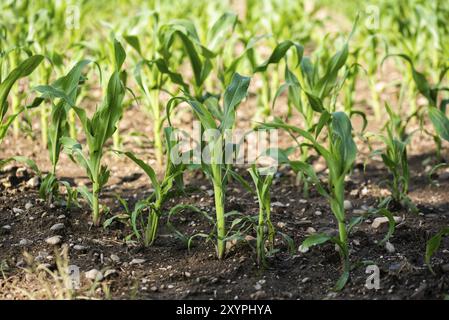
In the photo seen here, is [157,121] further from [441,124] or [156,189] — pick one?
[441,124]

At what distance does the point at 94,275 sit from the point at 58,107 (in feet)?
2.89

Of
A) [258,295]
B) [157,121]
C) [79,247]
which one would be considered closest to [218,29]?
[157,121]

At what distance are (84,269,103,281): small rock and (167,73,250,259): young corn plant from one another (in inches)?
21.7

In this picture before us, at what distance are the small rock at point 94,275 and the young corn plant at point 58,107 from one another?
590 millimetres

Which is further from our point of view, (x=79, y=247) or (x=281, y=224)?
(x=281, y=224)

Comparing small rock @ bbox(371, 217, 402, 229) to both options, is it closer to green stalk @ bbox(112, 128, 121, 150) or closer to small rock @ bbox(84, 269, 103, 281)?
small rock @ bbox(84, 269, 103, 281)

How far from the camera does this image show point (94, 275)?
3.15 meters

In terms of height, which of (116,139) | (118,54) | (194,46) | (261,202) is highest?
(194,46)

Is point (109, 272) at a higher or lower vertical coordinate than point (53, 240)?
lower

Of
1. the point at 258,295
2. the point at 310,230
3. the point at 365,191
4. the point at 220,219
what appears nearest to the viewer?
the point at 258,295

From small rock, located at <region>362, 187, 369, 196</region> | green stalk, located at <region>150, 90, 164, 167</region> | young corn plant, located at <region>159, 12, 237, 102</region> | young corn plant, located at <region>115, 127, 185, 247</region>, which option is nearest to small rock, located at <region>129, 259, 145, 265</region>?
young corn plant, located at <region>115, 127, 185, 247</region>

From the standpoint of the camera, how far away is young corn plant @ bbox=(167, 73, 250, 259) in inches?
125
